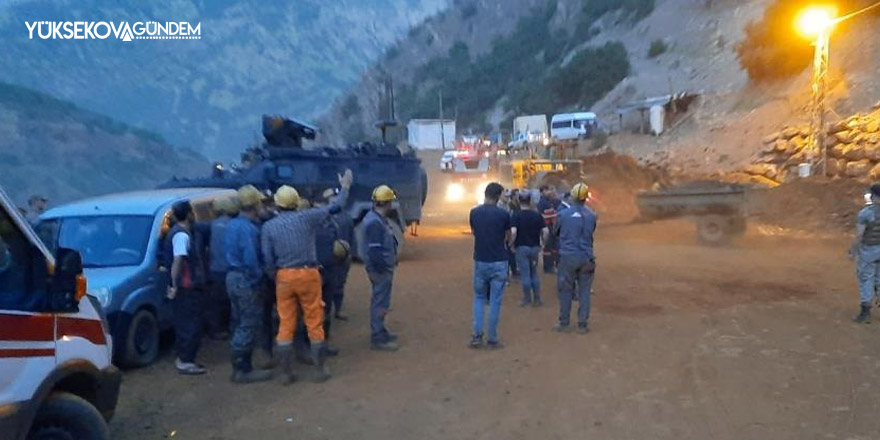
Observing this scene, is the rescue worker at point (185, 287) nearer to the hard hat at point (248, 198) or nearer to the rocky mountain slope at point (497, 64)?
the hard hat at point (248, 198)

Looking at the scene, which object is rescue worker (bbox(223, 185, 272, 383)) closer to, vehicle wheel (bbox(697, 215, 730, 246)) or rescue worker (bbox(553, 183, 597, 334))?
rescue worker (bbox(553, 183, 597, 334))

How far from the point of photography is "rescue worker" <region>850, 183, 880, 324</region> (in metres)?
10.1

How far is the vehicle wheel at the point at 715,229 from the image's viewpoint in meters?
19.6

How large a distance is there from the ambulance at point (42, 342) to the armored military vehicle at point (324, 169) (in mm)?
9021

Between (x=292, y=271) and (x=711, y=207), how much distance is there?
14127 mm

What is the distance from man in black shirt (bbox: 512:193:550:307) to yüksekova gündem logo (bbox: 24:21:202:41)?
85.6 meters

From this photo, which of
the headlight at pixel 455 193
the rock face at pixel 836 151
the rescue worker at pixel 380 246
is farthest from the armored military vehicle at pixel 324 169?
the headlight at pixel 455 193

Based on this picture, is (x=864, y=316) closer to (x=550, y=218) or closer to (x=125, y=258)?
(x=550, y=218)

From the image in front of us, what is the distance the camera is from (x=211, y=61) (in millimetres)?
119938

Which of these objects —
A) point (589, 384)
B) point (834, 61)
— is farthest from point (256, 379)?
point (834, 61)

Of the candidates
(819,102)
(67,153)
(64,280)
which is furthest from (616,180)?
(67,153)

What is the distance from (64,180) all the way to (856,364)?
130 feet

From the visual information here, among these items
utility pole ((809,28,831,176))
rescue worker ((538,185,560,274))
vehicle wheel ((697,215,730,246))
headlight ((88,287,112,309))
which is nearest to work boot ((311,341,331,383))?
headlight ((88,287,112,309))

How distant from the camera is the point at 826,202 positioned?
21359 millimetres
